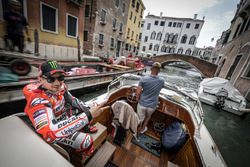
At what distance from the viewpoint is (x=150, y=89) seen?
80.5 inches

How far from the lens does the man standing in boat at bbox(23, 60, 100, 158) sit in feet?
2.50

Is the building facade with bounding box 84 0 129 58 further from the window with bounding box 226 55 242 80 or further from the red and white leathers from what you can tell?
the window with bounding box 226 55 242 80

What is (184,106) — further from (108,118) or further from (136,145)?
(108,118)

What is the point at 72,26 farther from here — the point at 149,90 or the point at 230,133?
the point at 230,133

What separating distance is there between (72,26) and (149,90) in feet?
25.8

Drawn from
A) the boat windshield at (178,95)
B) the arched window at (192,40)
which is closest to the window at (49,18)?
the boat windshield at (178,95)

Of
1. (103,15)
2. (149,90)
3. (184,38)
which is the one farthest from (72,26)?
(184,38)

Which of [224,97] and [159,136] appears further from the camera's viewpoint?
[224,97]

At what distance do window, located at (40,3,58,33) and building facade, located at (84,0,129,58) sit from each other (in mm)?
4061

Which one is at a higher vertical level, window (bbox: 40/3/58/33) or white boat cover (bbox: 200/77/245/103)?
window (bbox: 40/3/58/33)

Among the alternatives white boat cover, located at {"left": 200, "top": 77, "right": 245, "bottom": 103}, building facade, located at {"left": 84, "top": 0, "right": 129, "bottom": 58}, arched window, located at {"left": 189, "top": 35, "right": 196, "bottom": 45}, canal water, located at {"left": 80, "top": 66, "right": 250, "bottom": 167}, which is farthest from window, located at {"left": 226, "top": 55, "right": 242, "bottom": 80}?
arched window, located at {"left": 189, "top": 35, "right": 196, "bottom": 45}

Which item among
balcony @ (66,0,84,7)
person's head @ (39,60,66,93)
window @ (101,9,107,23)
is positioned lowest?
person's head @ (39,60,66,93)

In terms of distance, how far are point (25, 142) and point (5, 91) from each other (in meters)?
2.80

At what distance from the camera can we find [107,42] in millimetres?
11992
